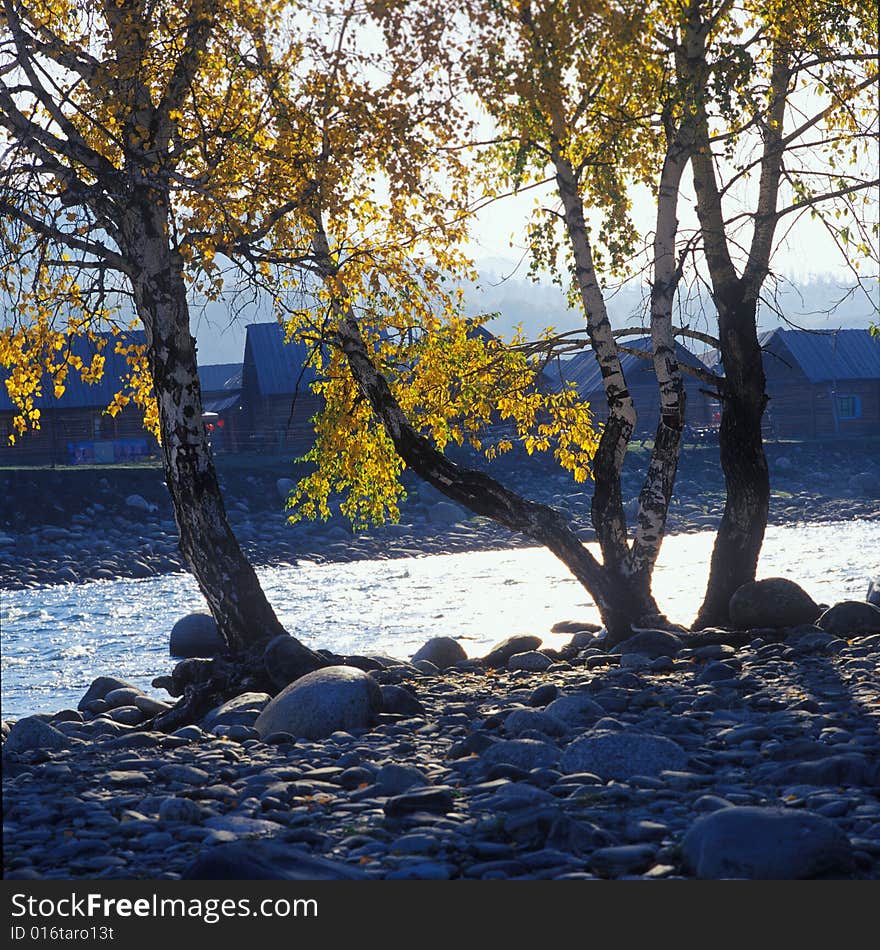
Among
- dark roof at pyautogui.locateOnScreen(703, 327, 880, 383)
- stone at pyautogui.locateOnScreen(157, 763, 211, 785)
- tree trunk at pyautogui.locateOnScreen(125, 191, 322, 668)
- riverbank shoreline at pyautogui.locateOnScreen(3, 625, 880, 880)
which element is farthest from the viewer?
dark roof at pyautogui.locateOnScreen(703, 327, 880, 383)

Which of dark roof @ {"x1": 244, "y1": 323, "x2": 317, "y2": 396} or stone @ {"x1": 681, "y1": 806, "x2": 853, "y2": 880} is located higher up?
dark roof @ {"x1": 244, "y1": 323, "x2": 317, "y2": 396}

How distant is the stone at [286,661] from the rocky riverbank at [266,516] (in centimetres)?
1654

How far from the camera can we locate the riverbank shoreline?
4.80m

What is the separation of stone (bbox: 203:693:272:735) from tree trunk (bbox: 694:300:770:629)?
504cm

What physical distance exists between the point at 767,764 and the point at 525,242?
24.0ft

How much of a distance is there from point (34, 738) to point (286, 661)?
2.40 m

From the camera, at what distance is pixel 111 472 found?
3509 cm

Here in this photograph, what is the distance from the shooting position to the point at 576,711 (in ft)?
26.9

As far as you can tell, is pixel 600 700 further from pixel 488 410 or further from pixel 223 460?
pixel 223 460

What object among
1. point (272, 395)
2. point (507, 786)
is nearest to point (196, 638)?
point (507, 786)

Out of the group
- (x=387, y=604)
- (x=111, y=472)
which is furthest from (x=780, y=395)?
(x=387, y=604)

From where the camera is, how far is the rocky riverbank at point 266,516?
28266 mm

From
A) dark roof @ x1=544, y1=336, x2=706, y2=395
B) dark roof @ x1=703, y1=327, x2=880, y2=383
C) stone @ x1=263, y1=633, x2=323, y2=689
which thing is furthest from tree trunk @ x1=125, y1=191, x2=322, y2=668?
dark roof @ x1=703, y1=327, x2=880, y2=383

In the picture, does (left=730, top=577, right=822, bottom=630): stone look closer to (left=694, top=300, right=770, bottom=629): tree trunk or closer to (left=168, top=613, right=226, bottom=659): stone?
(left=694, top=300, right=770, bottom=629): tree trunk
